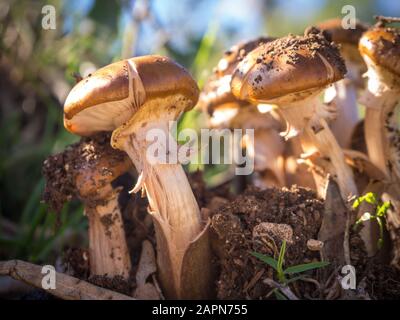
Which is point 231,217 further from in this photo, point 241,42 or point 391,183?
point 241,42

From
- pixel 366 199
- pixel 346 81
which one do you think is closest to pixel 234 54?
pixel 346 81

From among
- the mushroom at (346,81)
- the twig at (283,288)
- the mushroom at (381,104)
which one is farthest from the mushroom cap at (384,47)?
the twig at (283,288)

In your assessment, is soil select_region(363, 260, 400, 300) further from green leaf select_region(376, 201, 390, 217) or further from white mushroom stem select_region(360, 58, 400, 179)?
white mushroom stem select_region(360, 58, 400, 179)

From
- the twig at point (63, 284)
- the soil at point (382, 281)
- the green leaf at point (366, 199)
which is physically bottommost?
the soil at point (382, 281)

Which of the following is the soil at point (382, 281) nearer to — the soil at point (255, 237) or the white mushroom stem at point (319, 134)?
the soil at point (255, 237)

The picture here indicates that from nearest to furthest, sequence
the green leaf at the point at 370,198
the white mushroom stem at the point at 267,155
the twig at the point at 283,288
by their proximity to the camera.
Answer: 1. the twig at the point at 283,288
2. the green leaf at the point at 370,198
3. the white mushroom stem at the point at 267,155

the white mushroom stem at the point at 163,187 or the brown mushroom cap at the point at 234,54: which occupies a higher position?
the brown mushroom cap at the point at 234,54

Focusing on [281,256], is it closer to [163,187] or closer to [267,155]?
[163,187]
